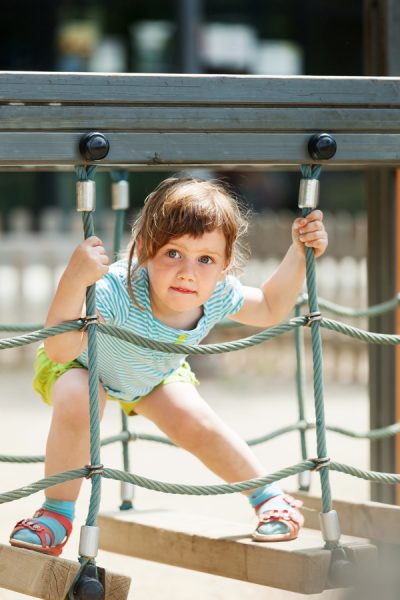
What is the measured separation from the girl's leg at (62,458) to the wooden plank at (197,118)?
68cm

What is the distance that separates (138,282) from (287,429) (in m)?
1.01

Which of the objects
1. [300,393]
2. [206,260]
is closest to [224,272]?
[206,260]

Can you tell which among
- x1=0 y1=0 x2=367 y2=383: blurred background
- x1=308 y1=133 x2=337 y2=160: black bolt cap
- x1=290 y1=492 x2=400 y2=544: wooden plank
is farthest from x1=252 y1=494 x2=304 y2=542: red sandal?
x1=0 y1=0 x2=367 y2=383: blurred background

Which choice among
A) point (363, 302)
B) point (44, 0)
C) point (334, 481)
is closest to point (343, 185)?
point (44, 0)

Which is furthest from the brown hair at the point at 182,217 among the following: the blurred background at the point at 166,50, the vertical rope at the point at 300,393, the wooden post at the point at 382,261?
the blurred background at the point at 166,50

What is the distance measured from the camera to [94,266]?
2461 mm

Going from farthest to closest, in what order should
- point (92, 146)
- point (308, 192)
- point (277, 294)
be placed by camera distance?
point (277, 294) → point (308, 192) → point (92, 146)

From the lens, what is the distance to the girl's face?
277 cm

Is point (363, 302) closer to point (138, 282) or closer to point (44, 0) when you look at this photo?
point (44, 0)

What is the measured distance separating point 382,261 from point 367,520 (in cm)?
104

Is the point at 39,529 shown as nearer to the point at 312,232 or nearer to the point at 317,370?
the point at 317,370

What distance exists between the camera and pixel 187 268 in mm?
2771

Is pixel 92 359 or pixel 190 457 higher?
pixel 92 359

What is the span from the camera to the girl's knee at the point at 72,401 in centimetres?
279
